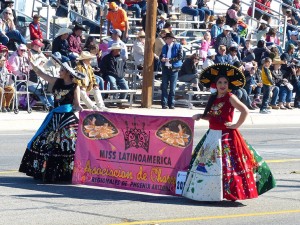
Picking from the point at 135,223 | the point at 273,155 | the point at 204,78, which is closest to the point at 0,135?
the point at 273,155

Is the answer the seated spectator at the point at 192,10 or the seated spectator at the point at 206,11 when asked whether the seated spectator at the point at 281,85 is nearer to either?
the seated spectator at the point at 192,10

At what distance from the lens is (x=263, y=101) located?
25766mm

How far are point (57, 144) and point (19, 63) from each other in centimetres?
999

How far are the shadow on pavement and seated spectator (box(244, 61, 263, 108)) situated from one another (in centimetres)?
1436

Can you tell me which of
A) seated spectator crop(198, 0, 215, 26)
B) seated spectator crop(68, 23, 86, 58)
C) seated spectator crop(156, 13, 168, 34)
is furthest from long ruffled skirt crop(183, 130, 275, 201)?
seated spectator crop(198, 0, 215, 26)

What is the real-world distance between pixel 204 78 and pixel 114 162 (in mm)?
1654

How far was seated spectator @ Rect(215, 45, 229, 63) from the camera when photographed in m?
26.2

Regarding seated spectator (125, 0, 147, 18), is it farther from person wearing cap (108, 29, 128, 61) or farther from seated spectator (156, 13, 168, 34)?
person wearing cap (108, 29, 128, 61)

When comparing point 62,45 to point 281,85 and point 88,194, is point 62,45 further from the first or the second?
point 88,194

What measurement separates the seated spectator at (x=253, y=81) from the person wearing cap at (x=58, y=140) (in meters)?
14.0

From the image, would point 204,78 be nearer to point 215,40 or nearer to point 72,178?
point 72,178

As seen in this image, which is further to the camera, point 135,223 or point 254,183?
point 254,183

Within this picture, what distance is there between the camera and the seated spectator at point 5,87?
71.1ft

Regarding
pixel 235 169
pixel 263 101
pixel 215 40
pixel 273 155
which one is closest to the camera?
pixel 235 169
